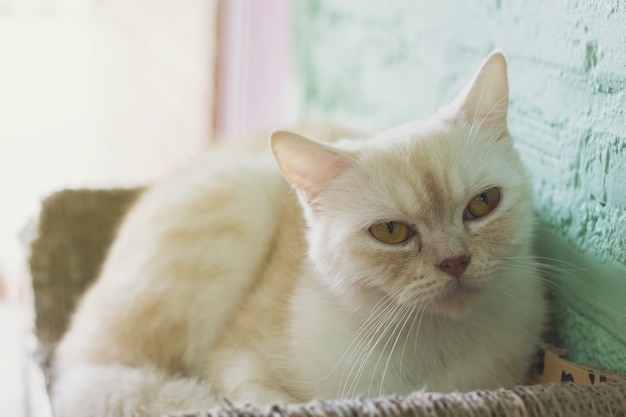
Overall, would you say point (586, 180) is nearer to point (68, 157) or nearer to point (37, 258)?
point (37, 258)

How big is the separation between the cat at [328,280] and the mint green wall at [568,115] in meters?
0.10

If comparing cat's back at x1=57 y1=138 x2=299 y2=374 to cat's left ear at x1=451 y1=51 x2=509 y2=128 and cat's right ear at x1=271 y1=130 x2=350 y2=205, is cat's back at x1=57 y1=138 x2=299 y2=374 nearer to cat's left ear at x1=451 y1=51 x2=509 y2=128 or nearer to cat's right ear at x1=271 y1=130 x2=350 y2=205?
cat's right ear at x1=271 y1=130 x2=350 y2=205

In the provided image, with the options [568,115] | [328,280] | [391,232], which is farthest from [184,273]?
[568,115]

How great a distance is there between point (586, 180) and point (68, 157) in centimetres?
330

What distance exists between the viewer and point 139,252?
1.63 m

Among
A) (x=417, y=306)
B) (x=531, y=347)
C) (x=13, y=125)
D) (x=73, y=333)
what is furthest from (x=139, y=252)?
(x=13, y=125)

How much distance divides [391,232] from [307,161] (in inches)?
7.7

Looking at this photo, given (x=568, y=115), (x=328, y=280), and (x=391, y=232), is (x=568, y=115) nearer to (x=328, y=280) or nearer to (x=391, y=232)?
(x=391, y=232)

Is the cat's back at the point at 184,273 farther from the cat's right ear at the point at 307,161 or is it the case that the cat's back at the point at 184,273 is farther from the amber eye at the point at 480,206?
the amber eye at the point at 480,206

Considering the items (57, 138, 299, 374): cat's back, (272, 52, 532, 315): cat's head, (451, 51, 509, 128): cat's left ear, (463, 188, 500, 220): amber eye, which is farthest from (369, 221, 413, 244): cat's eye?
(57, 138, 299, 374): cat's back

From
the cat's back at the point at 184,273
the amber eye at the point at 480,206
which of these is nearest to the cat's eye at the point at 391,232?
the amber eye at the point at 480,206

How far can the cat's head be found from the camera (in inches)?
46.9

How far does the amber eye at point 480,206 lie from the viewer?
124cm

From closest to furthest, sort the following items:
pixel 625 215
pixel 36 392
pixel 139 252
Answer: pixel 625 215 → pixel 139 252 → pixel 36 392
